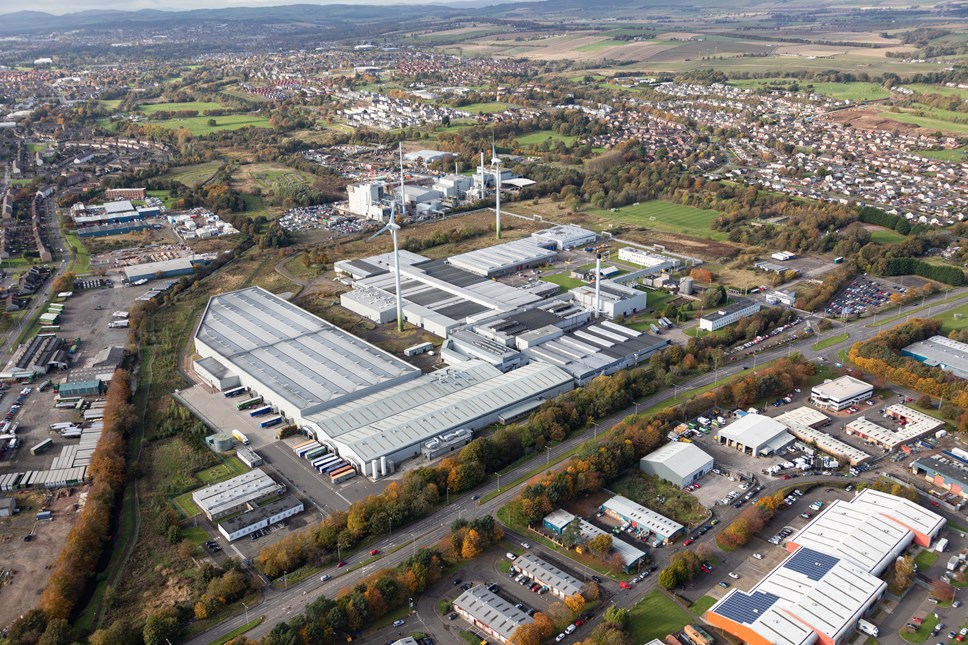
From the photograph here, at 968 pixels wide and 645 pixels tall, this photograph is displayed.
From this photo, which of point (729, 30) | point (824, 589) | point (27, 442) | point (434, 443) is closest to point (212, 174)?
point (27, 442)

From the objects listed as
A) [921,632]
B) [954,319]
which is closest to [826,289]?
[954,319]

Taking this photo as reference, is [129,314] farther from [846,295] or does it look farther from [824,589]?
[846,295]

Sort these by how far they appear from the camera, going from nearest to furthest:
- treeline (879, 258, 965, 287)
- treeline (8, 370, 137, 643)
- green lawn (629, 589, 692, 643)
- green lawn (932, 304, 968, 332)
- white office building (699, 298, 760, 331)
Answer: green lawn (629, 589, 692, 643)
treeline (8, 370, 137, 643)
green lawn (932, 304, 968, 332)
white office building (699, 298, 760, 331)
treeline (879, 258, 965, 287)

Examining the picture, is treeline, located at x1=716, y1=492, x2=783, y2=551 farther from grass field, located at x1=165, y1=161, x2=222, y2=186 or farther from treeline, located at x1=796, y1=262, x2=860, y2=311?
grass field, located at x1=165, y1=161, x2=222, y2=186

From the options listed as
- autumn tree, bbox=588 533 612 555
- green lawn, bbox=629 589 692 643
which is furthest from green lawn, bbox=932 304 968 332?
green lawn, bbox=629 589 692 643

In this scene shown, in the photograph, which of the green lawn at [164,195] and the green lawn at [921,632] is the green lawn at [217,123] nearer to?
the green lawn at [164,195]
